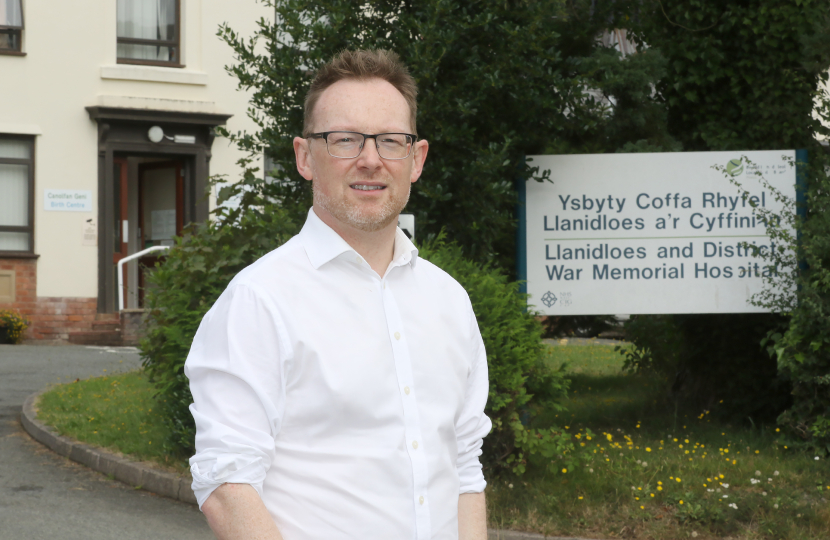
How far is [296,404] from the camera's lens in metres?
1.91

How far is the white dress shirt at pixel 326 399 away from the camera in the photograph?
1.84 m

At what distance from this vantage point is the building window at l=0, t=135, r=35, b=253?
17.5 m

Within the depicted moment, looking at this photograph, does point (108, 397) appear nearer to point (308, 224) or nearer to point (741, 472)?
point (741, 472)

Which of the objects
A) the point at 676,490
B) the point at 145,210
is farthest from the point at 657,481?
the point at 145,210

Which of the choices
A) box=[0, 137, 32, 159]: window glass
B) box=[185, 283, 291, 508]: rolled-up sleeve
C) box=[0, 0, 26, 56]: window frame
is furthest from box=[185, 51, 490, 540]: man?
box=[0, 0, 26, 56]: window frame

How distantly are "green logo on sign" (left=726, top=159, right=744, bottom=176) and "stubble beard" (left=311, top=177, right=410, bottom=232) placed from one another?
5.54 m

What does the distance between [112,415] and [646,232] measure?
5186 mm

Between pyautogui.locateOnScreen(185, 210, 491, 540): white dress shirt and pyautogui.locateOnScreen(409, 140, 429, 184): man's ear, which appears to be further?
pyautogui.locateOnScreen(409, 140, 429, 184): man's ear

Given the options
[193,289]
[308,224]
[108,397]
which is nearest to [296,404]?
[308,224]

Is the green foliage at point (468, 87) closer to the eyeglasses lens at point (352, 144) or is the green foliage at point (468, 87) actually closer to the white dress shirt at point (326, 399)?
the eyeglasses lens at point (352, 144)

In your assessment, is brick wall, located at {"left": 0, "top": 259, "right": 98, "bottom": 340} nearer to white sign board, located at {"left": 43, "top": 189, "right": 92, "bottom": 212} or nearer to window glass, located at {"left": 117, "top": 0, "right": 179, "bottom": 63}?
white sign board, located at {"left": 43, "top": 189, "right": 92, "bottom": 212}

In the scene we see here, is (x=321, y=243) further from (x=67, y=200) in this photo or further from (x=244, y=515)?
(x=67, y=200)

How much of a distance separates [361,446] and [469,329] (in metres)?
0.51

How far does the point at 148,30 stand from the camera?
18.5 meters
